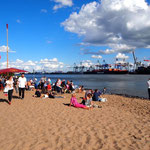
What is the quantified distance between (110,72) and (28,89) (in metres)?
134

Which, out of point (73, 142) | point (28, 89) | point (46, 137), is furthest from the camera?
point (28, 89)

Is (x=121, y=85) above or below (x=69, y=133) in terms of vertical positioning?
below

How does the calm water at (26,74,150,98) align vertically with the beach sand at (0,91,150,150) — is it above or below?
below

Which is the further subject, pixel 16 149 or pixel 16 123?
pixel 16 123

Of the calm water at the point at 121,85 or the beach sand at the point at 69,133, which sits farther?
the calm water at the point at 121,85

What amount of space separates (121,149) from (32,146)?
230cm

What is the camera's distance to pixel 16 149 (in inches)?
149

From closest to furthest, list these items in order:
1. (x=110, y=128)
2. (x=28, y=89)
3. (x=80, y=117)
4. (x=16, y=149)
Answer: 1. (x=16, y=149)
2. (x=110, y=128)
3. (x=80, y=117)
4. (x=28, y=89)

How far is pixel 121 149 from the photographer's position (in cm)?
388

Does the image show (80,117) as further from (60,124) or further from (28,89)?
(28,89)

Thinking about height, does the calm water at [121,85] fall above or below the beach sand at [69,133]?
below

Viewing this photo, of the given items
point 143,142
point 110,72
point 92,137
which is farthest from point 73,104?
point 110,72

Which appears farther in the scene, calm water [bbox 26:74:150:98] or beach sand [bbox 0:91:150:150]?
calm water [bbox 26:74:150:98]

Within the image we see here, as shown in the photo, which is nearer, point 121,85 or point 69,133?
point 69,133
